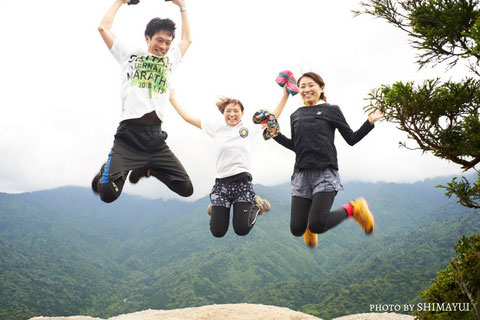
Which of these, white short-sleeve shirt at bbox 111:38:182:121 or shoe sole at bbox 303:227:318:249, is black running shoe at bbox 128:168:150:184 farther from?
shoe sole at bbox 303:227:318:249

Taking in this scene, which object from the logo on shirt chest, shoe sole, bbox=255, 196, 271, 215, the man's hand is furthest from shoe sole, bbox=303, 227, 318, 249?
the man's hand

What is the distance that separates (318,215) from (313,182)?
544 millimetres

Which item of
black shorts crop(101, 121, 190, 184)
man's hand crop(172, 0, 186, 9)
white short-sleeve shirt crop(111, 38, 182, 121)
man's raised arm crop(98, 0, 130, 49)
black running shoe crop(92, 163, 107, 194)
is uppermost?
man's hand crop(172, 0, 186, 9)

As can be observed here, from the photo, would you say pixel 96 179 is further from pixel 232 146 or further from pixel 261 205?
pixel 261 205

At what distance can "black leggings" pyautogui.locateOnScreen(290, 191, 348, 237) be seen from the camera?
Answer: 4.86 metres

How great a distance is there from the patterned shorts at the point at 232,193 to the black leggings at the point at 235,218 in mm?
79

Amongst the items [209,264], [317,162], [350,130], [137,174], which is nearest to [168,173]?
[137,174]

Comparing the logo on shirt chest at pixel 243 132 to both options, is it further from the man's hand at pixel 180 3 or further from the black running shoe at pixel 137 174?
the man's hand at pixel 180 3

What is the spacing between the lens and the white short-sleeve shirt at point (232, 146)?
5.83 metres

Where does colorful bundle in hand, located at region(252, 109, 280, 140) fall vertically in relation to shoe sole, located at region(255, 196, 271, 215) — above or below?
above

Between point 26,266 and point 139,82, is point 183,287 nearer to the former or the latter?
point 26,266

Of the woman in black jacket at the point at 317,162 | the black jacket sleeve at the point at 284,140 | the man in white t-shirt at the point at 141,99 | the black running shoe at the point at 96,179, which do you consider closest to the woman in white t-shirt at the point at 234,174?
the black jacket sleeve at the point at 284,140

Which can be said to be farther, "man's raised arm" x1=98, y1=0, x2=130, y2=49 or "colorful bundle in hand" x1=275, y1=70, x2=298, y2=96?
"colorful bundle in hand" x1=275, y1=70, x2=298, y2=96

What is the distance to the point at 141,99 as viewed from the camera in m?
5.06
